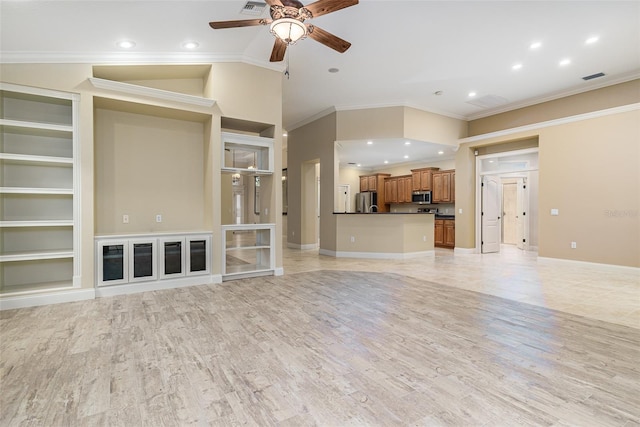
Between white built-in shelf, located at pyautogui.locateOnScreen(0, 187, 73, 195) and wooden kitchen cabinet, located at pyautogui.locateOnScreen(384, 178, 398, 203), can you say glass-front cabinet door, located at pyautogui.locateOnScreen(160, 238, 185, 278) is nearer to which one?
white built-in shelf, located at pyautogui.locateOnScreen(0, 187, 73, 195)

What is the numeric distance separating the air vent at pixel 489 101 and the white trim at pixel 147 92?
5.55 m

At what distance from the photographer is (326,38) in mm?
3209

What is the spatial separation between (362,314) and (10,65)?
4.84 m

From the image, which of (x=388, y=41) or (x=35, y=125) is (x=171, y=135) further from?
(x=388, y=41)

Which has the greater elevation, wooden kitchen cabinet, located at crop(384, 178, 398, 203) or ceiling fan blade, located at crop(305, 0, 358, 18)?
ceiling fan blade, located at crop(305, 0, 358, 18)

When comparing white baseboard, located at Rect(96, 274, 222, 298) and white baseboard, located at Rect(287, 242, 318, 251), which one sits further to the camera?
white baseboard, located at Rect(287, 242, 318, 251)

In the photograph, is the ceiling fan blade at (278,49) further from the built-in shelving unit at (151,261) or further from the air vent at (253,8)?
the built-in shelving unit at (151,261)

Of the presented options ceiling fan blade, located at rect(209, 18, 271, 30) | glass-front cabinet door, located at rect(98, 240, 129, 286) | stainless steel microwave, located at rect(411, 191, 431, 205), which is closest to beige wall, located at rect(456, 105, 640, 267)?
stainless steel microwave, located at rect(411, 191, 431, 205)

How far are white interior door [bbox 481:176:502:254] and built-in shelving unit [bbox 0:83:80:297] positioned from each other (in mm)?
8319

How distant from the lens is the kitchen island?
7.15m

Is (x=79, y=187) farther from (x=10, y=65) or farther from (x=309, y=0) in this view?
(x=309, y=0)

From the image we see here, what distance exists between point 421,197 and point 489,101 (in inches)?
148

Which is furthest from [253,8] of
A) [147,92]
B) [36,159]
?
[36,159]

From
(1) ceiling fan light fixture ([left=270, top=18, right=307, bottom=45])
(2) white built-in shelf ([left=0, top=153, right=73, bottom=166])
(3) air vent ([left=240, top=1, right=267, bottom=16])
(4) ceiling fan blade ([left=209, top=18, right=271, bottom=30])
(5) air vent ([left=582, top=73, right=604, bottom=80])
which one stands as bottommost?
(2) white built-in shelf ([left=0, top=153, right=73, bottom=166])
